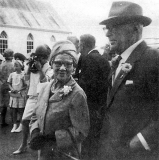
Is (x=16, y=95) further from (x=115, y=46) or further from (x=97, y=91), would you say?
(x=115, y=46)

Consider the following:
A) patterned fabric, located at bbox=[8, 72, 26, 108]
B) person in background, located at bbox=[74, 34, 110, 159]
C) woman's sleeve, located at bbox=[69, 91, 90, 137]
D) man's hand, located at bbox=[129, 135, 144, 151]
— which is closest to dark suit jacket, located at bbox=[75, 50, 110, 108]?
person in background, located at bbox=[74, 34, 110, 159]

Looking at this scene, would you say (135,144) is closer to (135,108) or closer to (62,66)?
(135,108)

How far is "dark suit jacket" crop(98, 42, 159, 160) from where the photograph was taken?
5.58ft

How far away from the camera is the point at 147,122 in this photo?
173 cm

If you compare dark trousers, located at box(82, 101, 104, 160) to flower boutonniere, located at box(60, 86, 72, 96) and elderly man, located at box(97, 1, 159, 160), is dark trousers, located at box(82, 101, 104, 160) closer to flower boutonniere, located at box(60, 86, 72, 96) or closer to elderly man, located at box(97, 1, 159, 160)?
flower boutonniere, located at box(60, 86, 72, 96)

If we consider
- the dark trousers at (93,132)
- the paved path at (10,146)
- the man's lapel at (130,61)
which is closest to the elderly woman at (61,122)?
the man's lapel at (130,61)

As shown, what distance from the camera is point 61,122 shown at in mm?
2188

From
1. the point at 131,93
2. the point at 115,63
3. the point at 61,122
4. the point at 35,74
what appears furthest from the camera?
the point at 35,74

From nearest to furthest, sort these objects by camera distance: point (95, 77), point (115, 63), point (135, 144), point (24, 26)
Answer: point (135, 144), point (115, 63), point (95, 77), point (24, 26)

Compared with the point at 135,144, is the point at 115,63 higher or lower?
higher

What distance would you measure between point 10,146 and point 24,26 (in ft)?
81.1

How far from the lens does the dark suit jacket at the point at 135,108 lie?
5.58 feet

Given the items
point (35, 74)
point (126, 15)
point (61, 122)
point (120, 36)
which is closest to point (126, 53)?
point (120, 36)

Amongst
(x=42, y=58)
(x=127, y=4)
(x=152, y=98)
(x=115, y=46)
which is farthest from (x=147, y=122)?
(x=42, y=58)
